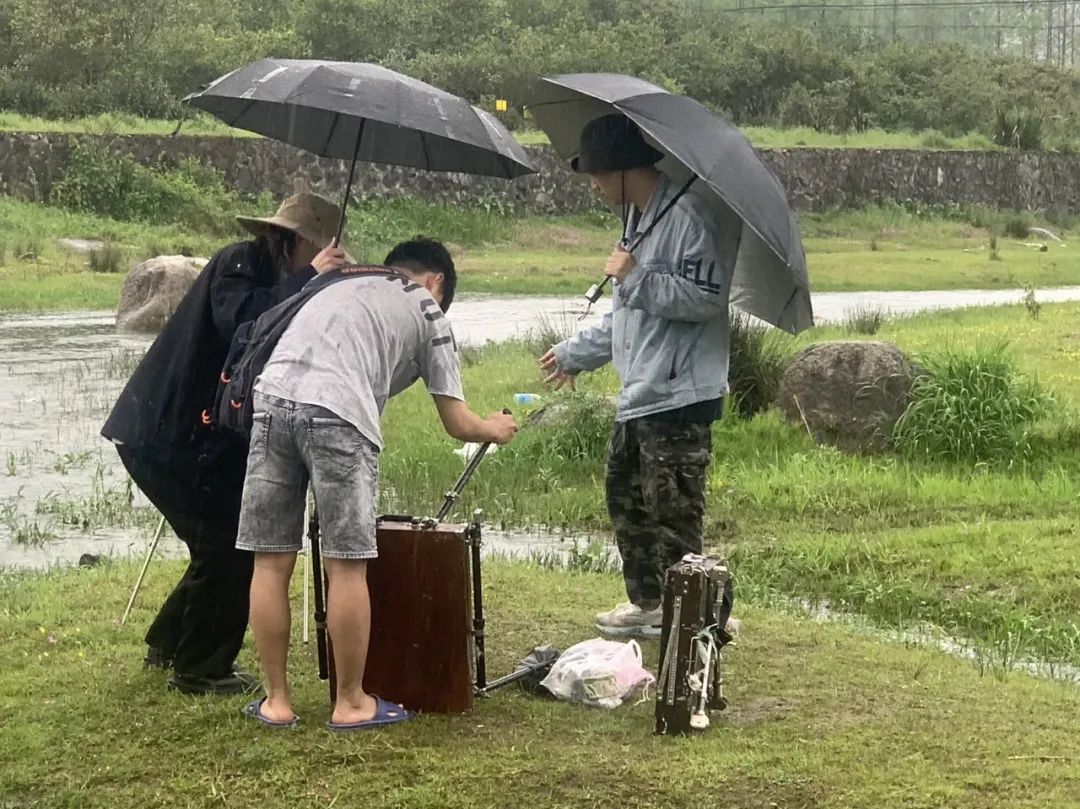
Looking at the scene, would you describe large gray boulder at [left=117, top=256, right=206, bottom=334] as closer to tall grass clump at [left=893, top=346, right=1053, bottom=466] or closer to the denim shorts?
tall grass clump at [left=893, top=346, right=1053, bottom=466]

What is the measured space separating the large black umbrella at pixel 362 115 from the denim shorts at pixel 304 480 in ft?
3.19

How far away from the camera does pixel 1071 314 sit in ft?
59.0

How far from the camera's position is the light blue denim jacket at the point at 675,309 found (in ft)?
18.3

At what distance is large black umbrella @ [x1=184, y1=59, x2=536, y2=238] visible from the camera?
16.3 feet

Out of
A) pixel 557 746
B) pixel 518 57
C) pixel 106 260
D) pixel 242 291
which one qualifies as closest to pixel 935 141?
pixel 518 57

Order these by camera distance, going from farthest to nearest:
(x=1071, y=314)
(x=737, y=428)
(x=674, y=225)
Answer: (x=1071, y=314)
(x=737, y=428)
(x=674, y=225)

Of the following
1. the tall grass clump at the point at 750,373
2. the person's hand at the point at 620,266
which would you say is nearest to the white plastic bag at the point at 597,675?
the person's hand at the point at 620,266

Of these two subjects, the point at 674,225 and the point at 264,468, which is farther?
the point at 674,225

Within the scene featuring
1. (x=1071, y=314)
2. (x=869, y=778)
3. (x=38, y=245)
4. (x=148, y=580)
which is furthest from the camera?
(x=38, y=245)

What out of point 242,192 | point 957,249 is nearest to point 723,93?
point 957,249

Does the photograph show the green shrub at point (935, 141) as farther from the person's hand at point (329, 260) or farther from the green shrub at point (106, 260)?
the person's hand at point (329, 260)

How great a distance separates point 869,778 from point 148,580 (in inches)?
147

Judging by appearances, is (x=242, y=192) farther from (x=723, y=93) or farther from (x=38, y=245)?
(x=723, y=93)

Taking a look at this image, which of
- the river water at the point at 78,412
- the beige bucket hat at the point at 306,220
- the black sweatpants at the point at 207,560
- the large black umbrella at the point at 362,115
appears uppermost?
the large black umbrella at the point at 362,115
